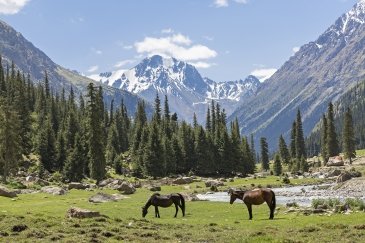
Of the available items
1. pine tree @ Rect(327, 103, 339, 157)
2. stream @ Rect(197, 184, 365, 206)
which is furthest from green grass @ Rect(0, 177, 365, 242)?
pine tree @ Rect(327, 103, 339, 157)

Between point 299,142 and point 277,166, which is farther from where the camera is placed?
point 299,142

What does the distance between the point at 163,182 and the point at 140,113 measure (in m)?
86.2

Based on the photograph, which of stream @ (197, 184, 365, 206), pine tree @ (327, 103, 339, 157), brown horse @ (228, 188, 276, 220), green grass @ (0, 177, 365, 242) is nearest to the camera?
green grass @ (0, 177, 365, 242)

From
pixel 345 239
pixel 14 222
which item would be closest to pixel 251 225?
pixel 345 239

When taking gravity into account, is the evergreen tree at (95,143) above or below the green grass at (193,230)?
above

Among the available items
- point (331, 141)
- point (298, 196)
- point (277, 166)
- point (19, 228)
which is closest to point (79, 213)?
point (19, 228)

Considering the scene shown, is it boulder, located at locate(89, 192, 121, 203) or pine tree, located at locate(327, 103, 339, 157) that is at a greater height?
pine tree, located at locate(327, 103, 339, 157)

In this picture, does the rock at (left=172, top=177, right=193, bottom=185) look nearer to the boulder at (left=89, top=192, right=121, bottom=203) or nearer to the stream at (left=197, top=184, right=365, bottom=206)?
the stream at (left=197, top=184, right=365, bottom=206)

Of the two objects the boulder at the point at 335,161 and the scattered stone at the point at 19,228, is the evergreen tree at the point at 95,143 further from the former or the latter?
the boulder at the point at 335,161

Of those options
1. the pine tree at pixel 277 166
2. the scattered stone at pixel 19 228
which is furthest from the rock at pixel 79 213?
the pine tree at pixel 277 166

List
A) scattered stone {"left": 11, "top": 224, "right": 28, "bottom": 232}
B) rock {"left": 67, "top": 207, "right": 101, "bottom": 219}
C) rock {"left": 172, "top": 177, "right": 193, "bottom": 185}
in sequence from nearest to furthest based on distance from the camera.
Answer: scattered stone {"left": 11, "top": 224, "right": 28, "bottom": 232}, rock {"left": 67, "top": 207, "right": 101, "bottom": 219}, rock {"left": 172, "top": 177, "right": 193, "bottom": 185}

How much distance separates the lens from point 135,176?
13700cm

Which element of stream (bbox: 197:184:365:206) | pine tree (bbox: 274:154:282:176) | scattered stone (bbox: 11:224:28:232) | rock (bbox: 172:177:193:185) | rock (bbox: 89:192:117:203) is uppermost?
pine tree (bbox: 274:154:282:176)

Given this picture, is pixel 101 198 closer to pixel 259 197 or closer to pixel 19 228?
pixel 259 197
